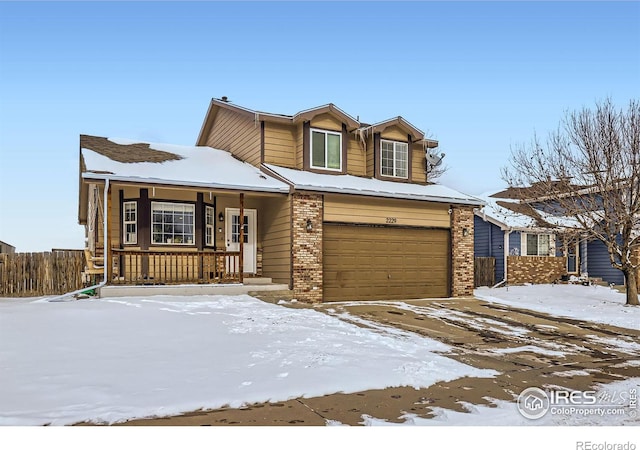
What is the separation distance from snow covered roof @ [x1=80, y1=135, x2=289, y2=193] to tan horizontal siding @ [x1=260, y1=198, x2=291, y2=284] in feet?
2.79

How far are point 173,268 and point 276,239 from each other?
10.2 ft

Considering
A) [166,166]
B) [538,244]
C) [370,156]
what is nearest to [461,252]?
[370,156]

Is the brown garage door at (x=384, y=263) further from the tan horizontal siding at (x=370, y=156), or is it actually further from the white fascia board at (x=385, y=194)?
the tan horizontal siding at (x=370, y=156)

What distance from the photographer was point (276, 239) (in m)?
14.1

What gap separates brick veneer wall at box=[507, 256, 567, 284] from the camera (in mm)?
22125

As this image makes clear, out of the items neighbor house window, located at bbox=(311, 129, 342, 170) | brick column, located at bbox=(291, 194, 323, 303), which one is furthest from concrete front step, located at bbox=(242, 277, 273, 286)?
neighbor house window, located at bbox=(311, 129, 342, 170)

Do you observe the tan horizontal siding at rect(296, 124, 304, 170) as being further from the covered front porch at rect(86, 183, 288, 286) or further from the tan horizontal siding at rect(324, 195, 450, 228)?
the tan horizontal siding at rect(324, 195, 450, 228)

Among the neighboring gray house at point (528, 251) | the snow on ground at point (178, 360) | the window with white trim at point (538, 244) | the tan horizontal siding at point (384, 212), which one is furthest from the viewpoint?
the window with white trim at point (538, 244)

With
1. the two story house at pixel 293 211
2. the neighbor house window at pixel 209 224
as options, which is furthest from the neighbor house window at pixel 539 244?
the neighbor house window at pixel 209 224

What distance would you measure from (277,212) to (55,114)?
704cm

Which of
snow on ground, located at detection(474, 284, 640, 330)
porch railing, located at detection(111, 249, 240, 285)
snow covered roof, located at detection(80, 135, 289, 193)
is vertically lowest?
snow on ground, located at detection(474, 284, 640, 330)

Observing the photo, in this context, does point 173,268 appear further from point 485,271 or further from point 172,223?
point 485,271

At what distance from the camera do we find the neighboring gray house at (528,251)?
22266 millimetres

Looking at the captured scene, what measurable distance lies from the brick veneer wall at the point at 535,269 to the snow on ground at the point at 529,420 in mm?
17184
